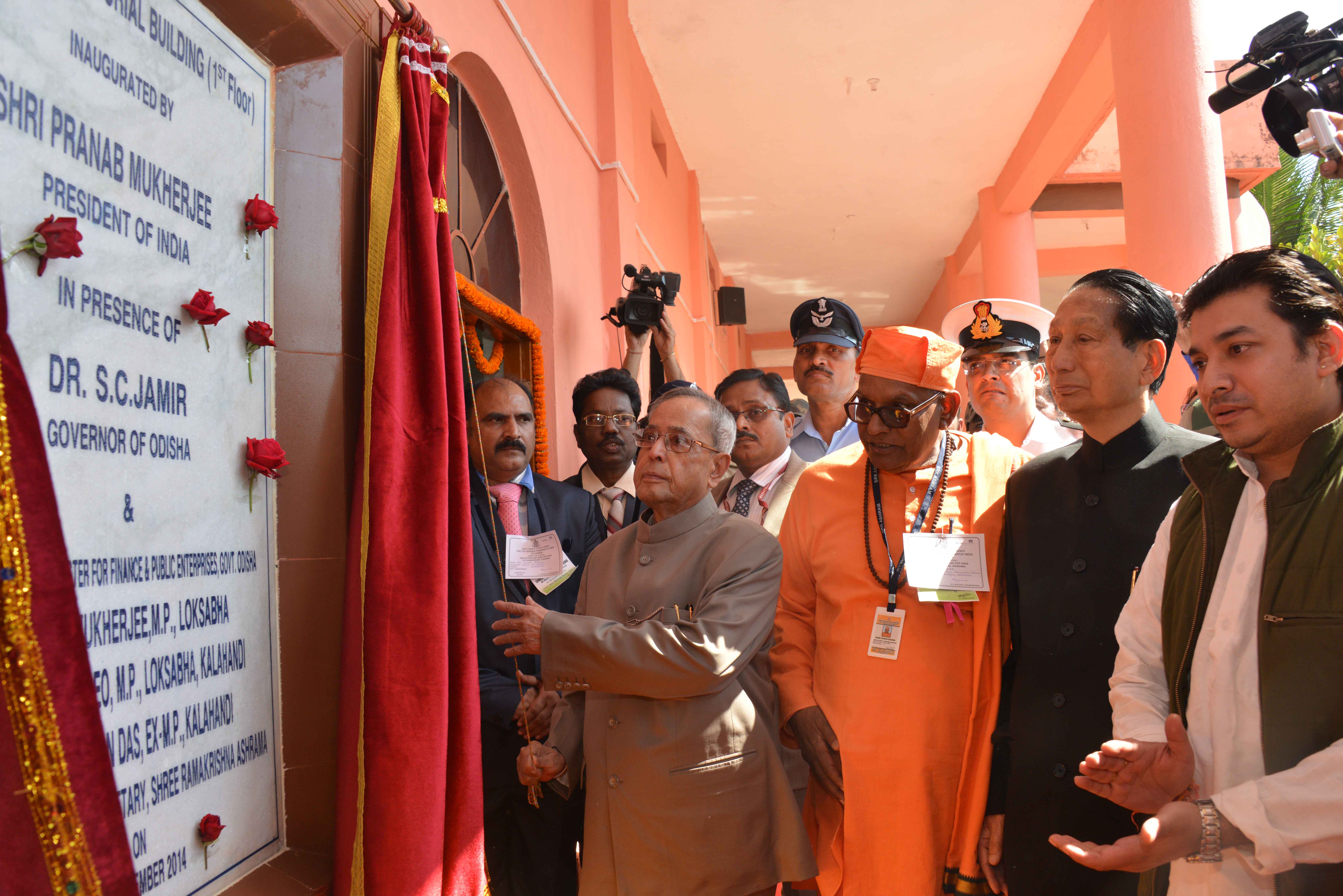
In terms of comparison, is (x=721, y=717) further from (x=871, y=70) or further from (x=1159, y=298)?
(x=871, y=70)

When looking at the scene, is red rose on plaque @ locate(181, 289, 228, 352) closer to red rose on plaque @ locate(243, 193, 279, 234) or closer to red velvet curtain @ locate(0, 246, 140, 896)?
red rose on plaque @ locate(243, 193, 279, 234)

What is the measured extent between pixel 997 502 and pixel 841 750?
0.69 m

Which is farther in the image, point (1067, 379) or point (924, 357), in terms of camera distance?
point (924, 357)

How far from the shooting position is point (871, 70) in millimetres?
7277

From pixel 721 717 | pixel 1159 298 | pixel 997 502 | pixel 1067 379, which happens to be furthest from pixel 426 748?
pixel 1159 298

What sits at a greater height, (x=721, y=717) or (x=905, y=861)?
(x=721, y=717)

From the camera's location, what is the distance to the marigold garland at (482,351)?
11.7ft

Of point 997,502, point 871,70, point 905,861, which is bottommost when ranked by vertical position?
point 905,861

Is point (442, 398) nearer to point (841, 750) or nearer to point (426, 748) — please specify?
point (426, 748)

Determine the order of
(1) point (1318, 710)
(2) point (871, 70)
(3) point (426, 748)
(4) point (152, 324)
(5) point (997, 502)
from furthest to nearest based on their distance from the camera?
1. (2) point (871, 70)
2. (5) point (997, 502)
3. (3) point (426, 748)
4. (4) point (152, 324)
5. (1) point (1318, 710)

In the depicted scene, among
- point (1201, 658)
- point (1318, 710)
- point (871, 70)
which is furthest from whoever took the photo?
point (871, 70)

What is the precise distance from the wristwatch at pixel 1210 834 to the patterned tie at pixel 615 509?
84.8 inches

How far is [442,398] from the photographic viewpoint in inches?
85.3

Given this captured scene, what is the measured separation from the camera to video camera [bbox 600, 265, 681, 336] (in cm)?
457
